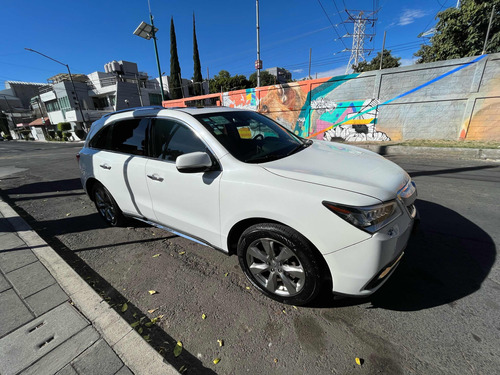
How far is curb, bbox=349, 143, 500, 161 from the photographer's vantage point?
690 centimetres

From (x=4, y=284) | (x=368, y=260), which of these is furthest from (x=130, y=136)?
(x=368, y=260)

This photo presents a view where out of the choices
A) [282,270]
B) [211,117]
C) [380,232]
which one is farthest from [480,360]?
[211,117]

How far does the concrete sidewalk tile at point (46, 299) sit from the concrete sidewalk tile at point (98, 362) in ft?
2.47

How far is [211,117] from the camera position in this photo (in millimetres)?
2557

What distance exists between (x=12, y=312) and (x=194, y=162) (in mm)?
2093

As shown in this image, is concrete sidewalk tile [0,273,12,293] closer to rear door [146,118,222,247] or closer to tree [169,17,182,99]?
rear door [146,118,222,247]

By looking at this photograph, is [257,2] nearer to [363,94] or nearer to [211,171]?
[363,94]

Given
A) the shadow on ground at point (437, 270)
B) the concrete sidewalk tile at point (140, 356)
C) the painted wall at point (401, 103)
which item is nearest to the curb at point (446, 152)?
the painted wall at point (401, 103)

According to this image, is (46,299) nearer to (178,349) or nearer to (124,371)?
(124,371)

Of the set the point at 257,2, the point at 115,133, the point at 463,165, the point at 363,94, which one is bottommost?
the point at 463,165

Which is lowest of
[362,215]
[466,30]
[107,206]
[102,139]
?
[107,206]

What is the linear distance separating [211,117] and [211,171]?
767 mm

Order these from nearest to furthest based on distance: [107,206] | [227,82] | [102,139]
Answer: [102,139] < [107,206] < [227,82]

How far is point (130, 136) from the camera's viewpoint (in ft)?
9.79
